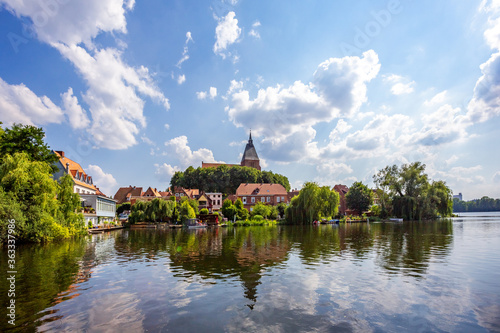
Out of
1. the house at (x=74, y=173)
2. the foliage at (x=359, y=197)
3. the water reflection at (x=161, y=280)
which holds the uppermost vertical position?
the house at (x=74, y=173)

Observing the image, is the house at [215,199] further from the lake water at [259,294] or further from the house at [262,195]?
the lake water at [259,294]

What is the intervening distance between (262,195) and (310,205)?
112 ft

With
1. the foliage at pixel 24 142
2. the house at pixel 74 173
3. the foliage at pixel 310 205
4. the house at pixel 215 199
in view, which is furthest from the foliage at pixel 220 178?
the foliage at pixel 24 142


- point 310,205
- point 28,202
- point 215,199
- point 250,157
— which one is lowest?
point 310,205

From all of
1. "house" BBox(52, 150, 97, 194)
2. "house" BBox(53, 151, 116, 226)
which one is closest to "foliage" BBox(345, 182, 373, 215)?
"house" BBox(53, 151, 116, 226)

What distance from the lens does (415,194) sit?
82.5m

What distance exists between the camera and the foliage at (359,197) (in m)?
103

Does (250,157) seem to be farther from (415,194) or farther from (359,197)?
(415,194)

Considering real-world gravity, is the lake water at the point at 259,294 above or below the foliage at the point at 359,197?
below

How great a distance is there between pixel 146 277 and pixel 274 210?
7292cm

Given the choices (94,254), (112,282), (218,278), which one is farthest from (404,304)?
(94,254)

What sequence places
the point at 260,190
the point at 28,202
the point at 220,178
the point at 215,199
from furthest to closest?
the point at 220,178
the point at 215,199
the point at 260,190
the point at 28,202

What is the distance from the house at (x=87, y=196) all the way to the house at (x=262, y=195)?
149 feet

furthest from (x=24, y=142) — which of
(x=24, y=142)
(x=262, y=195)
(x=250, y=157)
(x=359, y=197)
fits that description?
(x=250, y=157)
